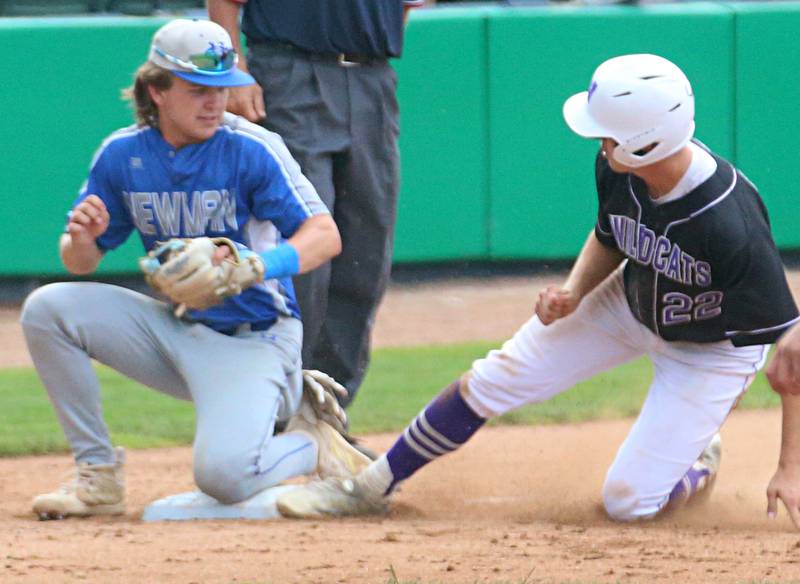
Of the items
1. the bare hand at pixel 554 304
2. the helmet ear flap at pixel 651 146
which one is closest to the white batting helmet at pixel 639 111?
the helmet ear flap at pixel 651 146

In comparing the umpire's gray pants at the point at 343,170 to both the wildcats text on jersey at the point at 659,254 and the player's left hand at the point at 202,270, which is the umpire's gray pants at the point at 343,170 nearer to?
the player's left hand at the point at 202,270

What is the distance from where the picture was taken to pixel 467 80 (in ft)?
28.9

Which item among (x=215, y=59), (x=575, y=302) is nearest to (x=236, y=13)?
(x=215, y=59)

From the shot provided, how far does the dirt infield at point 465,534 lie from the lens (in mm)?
3416

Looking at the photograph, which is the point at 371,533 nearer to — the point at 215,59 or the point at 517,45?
the point at 215,59

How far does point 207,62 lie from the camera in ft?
13.7

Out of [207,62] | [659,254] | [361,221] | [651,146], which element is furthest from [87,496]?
[651,146]

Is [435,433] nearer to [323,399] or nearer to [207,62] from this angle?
[323,399]

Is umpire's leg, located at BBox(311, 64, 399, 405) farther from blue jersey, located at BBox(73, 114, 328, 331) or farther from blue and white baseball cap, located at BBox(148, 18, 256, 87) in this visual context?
blue and white baseball cap, located at BBox(148, 18, 256, 87)

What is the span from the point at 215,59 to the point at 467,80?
4.76 meters

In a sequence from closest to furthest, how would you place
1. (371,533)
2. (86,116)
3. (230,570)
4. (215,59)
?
(230,570), (371,533), (215,59), (86,116)

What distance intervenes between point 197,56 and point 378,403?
7.90 feet

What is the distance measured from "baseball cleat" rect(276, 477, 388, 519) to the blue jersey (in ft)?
1.95

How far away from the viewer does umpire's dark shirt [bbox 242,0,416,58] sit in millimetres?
4934
